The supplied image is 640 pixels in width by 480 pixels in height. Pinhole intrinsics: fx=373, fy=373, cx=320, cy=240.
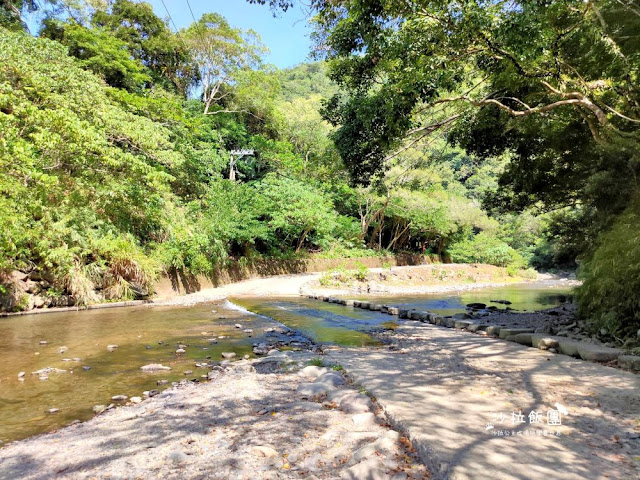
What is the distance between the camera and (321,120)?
1304 centimetres

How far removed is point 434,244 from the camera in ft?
122

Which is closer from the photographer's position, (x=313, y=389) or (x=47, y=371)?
(x=313, y=389)

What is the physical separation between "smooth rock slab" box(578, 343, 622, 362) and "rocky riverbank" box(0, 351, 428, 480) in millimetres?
3322

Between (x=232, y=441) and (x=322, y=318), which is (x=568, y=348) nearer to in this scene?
(x=232, y=441)

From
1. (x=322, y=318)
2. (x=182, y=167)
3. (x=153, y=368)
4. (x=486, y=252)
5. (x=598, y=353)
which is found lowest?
(x=322, y=318)

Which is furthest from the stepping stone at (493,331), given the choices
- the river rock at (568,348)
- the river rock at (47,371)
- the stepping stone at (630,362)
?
the river rock at (47,371)

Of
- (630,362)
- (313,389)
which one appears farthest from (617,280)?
(313,389)

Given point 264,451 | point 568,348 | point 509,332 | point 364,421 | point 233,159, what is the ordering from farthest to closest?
1. point 233,159
2. point 509,332
3. point 568,348
4. point 364,421
5. point 264,451

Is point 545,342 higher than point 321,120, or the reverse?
point 321,120

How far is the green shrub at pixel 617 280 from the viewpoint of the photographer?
562cm

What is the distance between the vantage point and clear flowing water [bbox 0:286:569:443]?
4.03 metres

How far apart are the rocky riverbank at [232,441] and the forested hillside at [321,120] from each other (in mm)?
4757

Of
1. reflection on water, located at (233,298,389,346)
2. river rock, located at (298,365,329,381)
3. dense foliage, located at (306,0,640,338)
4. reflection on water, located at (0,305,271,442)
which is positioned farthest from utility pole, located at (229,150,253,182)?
river rock, located at (298,365,329,381)

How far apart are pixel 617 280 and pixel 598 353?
181cm
